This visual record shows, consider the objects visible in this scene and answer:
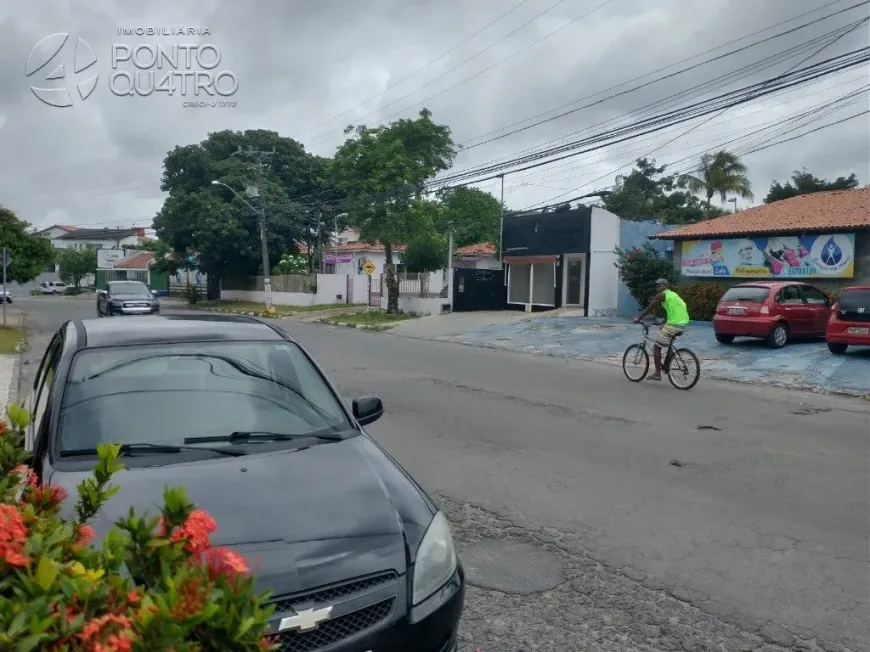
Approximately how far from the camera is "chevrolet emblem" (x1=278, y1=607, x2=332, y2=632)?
8.07 feet

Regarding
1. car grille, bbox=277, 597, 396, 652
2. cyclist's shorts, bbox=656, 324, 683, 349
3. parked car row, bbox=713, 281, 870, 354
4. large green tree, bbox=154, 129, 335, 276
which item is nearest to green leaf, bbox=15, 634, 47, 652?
car grille, bbox=277, 597, 396, 652

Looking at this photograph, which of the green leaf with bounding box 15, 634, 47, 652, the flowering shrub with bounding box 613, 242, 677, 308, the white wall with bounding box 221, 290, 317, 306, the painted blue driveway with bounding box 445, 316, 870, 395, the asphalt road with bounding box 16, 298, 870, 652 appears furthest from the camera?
the white wall with bounding box 221, 290, 317, 306

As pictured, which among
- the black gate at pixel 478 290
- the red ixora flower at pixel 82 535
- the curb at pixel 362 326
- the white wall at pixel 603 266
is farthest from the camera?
the black gate at pixel 478 290

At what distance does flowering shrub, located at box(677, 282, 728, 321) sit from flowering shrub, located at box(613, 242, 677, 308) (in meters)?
1.44

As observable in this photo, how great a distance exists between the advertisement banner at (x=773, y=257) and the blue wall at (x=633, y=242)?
217 cm

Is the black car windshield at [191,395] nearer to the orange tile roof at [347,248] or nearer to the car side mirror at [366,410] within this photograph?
the car side mirror at [366,410]

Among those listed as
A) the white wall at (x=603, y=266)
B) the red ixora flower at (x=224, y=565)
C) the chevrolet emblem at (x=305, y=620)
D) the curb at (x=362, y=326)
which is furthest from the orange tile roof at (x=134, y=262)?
the red ixora flower at (x=224, y=565)

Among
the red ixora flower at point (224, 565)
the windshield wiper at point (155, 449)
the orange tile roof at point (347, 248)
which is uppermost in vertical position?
the orange tile roof at point (347, 248)

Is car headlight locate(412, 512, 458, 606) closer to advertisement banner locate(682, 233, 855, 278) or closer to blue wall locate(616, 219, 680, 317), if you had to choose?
advertisement banner locate(682, 233, 855, 278)

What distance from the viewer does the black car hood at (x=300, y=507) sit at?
8.89 ft

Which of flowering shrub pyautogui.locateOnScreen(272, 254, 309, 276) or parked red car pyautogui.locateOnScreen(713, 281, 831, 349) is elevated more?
flowering shrub pyautogui.locateOnScreen(272, 254, 309, 276)

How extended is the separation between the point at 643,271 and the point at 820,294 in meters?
8.01

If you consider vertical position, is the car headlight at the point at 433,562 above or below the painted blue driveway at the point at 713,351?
above

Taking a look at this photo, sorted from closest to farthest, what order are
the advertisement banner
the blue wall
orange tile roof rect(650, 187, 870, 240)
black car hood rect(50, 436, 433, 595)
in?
black car hood rect(50, 436, 433, 595) → the advertisement banner → orange tile roof rect(650, 187, 870, 240) → the blue wall
